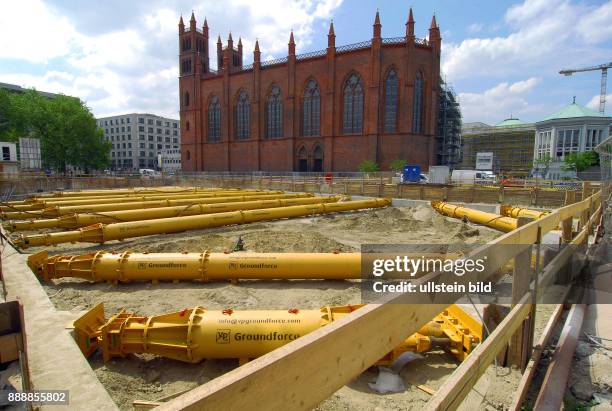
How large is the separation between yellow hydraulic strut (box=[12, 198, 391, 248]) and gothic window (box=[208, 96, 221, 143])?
4212 cm

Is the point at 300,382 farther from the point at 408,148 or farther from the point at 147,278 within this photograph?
the point at 408,148

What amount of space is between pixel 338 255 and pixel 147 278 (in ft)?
13.6

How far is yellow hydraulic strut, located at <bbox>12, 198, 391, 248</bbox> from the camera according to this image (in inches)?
378

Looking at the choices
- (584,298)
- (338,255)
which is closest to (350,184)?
(338,255)

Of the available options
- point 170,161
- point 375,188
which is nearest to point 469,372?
point 375,188

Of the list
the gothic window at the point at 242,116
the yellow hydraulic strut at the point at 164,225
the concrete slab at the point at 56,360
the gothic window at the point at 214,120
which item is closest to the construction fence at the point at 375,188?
the yellow hydraulic strut at the point at 164,225

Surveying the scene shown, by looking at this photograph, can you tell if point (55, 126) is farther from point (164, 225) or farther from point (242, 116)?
point (164, 225)

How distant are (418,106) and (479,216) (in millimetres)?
31573

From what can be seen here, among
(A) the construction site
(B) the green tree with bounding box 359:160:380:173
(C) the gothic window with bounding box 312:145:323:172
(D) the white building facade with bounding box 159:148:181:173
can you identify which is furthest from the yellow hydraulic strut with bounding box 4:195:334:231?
(D) the white building facade with bounding box 159:148:181:173

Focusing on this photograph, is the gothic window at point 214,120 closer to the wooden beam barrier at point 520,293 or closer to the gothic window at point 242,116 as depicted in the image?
the gothic window at point 242,116

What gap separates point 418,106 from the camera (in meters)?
43.1

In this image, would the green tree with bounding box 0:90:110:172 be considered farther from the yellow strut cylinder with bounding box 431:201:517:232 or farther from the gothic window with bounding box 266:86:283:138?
the yellow strut cylinder with bounding box 431:201:517:232

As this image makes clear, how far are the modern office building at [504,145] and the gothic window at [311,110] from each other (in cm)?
3638

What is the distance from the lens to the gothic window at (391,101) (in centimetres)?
4225
